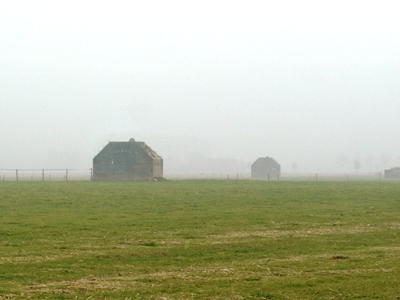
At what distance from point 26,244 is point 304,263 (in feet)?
27.1

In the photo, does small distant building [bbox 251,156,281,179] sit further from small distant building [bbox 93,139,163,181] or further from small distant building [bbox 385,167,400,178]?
small distant building [bbox 93,139,163,181]

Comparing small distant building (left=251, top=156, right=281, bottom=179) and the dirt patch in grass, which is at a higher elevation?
small distant building (left=251, top=156, right=281, bottom=179)

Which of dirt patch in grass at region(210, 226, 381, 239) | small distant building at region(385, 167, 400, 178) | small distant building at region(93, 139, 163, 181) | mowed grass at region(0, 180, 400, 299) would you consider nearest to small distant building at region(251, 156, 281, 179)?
small distant building at region(385, 167, 400, 178)

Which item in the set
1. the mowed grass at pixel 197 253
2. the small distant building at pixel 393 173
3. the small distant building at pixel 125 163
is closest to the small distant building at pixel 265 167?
the small distant building at pixel 393 173

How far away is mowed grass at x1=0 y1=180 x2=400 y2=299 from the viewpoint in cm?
1193

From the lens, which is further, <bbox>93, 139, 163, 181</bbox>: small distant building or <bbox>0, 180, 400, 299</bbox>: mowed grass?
<bbox>93, 139, 163, 181</bbox>: small distant building

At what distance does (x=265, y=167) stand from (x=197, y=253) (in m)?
148

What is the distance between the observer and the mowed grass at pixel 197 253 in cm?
1193

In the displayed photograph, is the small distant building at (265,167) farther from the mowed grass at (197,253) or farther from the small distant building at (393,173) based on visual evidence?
the mowed grass at (197,253)

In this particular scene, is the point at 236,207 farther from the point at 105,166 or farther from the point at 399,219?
the point at 105,166

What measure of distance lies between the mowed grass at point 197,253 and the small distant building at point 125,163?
5540 cm

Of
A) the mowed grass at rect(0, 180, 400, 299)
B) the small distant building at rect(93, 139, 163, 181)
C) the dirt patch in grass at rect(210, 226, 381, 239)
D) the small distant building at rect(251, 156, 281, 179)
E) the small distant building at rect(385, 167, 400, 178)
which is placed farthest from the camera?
Answer: the small distant building at rect(385, 167, 400, 178)

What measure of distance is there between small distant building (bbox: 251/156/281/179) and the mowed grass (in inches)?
5193

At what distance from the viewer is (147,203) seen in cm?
3600
